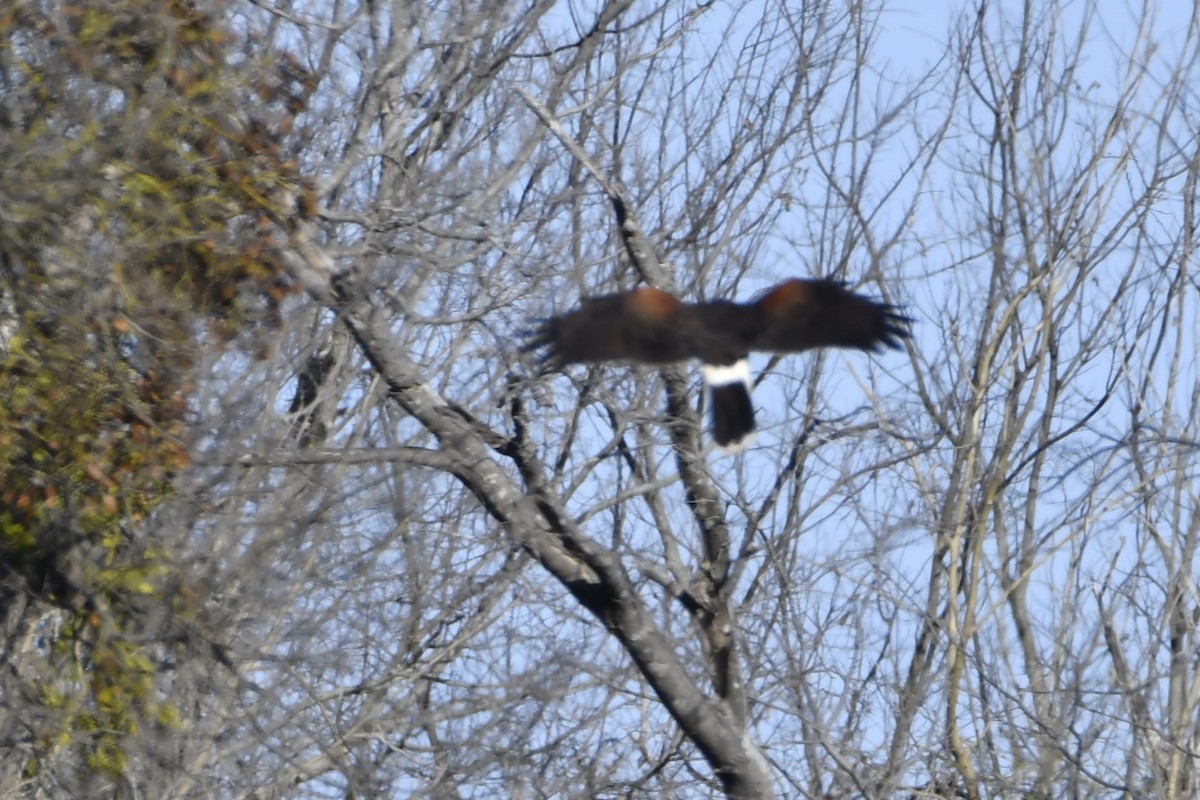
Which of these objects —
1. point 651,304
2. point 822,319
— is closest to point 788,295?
point 822,319

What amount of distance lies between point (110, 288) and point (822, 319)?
6.57ft

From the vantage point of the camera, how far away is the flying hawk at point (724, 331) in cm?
447

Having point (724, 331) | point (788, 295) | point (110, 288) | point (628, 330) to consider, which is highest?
point (788, 295)

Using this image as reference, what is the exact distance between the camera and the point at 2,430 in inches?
163

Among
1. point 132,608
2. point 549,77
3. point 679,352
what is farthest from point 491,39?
point 132,608

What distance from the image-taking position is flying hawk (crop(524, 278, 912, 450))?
4.47 meters

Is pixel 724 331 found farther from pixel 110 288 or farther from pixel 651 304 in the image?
pixel 110 288

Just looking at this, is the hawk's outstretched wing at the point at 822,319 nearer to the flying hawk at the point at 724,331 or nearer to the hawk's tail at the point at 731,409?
the flying hawk at the point at 724,331

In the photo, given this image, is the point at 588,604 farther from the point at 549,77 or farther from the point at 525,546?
the point at 549,77

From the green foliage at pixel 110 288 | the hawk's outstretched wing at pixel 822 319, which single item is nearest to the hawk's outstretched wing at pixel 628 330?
the hawk's outstretched wing at pixel 822 319

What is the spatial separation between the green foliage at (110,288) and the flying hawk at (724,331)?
0.84 metres

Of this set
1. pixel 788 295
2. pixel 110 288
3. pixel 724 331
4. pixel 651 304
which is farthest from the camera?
pixel 788 295

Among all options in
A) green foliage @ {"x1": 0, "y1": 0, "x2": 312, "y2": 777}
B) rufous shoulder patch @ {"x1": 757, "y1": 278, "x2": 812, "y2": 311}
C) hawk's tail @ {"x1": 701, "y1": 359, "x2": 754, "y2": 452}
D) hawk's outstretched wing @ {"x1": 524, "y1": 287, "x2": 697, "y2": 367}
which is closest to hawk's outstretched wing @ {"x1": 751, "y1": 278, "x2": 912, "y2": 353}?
rufous shoulder patch @ {"x1": 757, "y1": 278, "x2": 812, "y2": 311}

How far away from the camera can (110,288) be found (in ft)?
13.5
